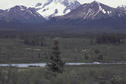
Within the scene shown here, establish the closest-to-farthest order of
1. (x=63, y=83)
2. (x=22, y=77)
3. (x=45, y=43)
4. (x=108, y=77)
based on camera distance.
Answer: (x=63, y=83)
(x=22, y=77)
(x=108, y=77)
(x=45, y=43)

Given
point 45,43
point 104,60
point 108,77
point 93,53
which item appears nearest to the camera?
point 108,77

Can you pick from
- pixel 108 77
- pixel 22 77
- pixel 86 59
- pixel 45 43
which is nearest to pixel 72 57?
pixel 86 59

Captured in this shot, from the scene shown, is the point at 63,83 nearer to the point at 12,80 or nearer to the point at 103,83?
the point at 12,80

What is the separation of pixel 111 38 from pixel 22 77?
375 feet

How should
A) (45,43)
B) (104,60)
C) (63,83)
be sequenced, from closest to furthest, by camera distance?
(63,83), (104,60), (45,43)

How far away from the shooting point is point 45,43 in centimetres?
15625

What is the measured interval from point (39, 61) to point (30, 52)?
19894mm

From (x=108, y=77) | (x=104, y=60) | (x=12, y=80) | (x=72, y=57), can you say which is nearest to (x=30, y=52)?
(x=72, y=57)

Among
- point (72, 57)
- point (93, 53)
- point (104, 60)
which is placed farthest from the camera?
point (93, 53)

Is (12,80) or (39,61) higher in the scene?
(12,80)

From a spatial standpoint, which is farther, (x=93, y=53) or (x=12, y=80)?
(x=93, y=53)

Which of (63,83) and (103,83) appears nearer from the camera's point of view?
(63,83)

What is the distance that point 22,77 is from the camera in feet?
155

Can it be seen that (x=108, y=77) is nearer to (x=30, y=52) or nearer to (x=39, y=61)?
(x=39, y=61)
